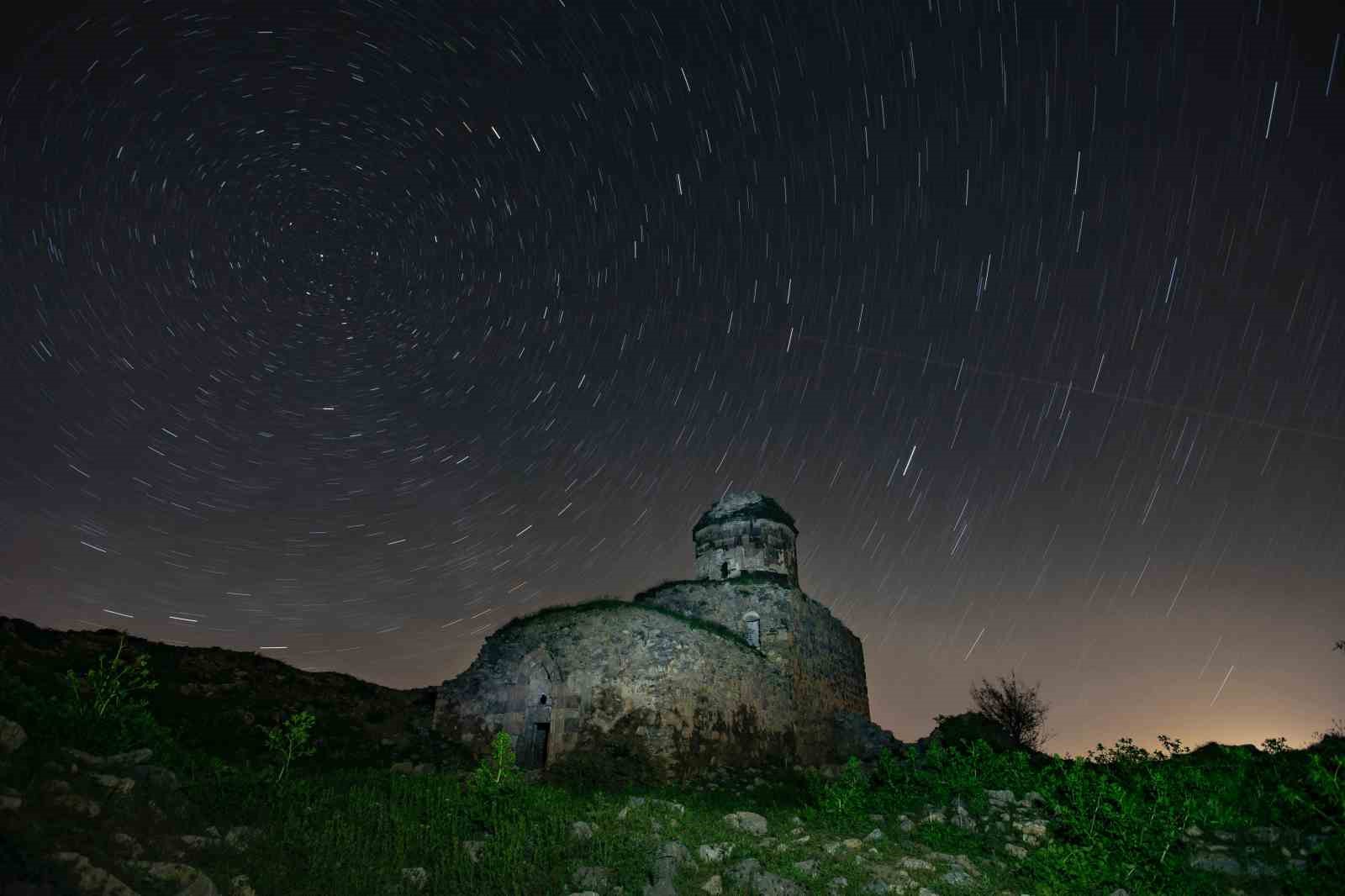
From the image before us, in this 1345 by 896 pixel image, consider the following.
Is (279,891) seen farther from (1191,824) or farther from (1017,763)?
(1017,763)

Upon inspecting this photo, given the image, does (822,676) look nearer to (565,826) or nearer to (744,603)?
(744,603)

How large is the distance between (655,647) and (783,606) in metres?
9.86

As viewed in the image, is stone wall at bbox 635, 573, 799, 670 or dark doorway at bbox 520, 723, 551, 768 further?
stone wall at bbox 635, 573, 799, 670

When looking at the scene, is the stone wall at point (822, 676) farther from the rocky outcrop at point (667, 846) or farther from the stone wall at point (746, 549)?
the rocky outcrop at point (667, 846)

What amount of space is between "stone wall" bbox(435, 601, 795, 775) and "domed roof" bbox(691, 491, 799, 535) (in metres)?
11.8

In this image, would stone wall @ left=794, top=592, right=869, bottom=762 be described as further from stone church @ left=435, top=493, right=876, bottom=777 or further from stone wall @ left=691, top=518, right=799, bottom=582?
stone wall @ left=691, top=518, right=799, bottom=582

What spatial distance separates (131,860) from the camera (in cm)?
492

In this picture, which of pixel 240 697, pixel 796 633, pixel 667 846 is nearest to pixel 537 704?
pixel 240 697

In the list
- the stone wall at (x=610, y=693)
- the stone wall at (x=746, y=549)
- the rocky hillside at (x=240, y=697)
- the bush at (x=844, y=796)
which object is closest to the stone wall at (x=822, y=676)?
the stone wall at (x=746, y=549)

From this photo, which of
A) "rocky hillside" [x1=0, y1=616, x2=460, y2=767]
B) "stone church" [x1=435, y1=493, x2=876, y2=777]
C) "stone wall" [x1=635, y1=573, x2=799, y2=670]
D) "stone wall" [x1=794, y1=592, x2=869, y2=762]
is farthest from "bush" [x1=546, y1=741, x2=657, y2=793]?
"stone wall" [x1=635, y1=573, x2=799, y2=670]

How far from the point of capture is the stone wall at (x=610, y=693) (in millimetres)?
18359

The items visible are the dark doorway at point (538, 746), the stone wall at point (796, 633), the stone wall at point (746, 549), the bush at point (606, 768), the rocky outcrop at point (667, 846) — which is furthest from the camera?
the stone wall at point (746, 549)

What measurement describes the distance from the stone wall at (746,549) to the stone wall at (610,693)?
33.6ft

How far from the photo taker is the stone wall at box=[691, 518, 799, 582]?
31.2m
